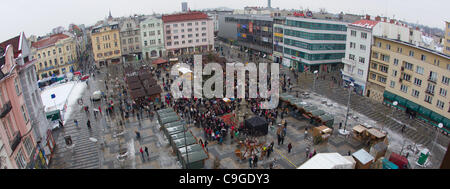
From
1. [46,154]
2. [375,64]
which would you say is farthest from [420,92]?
[46,154]

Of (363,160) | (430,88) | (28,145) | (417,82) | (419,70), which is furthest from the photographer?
(417,82)

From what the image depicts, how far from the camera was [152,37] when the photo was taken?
278ft

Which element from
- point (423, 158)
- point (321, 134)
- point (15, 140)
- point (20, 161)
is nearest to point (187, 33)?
point (321, 134)

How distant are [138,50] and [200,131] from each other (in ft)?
182

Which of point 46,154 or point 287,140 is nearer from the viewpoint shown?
point 46,154

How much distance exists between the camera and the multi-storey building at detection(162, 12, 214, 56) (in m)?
87.4

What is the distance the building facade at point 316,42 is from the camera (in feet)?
202

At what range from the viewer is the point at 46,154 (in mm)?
29953

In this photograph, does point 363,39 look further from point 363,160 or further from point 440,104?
point 363,160

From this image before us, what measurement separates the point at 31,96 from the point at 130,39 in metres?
54.6

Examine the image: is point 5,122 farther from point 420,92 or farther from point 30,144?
point 420,92

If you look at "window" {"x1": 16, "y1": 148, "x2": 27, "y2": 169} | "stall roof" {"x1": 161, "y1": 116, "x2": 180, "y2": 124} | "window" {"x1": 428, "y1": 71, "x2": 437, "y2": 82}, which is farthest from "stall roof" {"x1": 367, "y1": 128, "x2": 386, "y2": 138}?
"window" {"x1": 16, "y1": 148, "x2": 27, "y2": 169}

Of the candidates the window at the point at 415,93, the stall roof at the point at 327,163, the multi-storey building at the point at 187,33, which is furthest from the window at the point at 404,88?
the multi-storey building at the point at 187,33

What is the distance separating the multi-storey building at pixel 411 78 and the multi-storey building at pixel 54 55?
6855 centimetres
